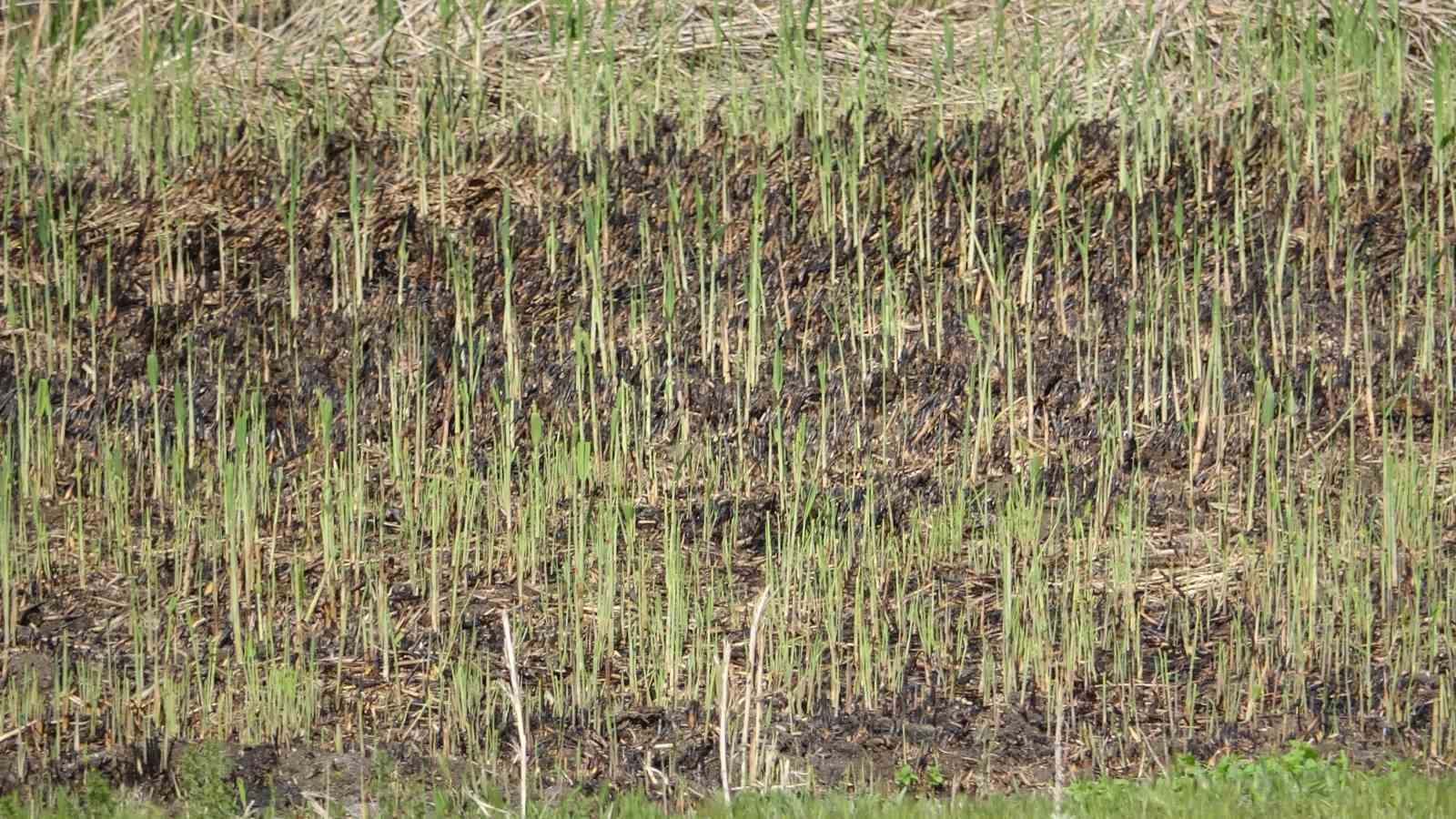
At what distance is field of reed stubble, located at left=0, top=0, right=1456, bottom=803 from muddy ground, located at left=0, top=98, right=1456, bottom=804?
22 millimetres

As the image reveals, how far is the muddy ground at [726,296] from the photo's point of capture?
19.0 ft

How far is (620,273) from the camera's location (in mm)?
6863

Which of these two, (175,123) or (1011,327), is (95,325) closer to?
(175,123)

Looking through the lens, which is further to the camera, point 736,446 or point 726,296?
point 726,296

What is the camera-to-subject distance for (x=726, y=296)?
21.8 ft

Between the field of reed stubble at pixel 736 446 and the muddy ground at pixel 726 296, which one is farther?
the muddy ground at pixel 726 296

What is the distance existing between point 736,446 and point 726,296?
2.67ft

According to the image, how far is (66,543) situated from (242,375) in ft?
3.68

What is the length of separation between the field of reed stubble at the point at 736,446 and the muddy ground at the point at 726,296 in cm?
2

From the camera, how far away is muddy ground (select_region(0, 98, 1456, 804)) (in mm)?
5797

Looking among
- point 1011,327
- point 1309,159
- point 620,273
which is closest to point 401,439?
point 620,273

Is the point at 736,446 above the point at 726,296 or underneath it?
underneath

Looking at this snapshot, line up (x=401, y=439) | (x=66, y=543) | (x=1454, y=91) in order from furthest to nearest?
(x=1454, y=91) → (x=401, y=439) → (x=66, y=543)

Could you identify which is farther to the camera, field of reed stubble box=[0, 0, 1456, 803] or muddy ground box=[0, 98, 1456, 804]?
muddy ground box=[0, 98, 1456, 804]
